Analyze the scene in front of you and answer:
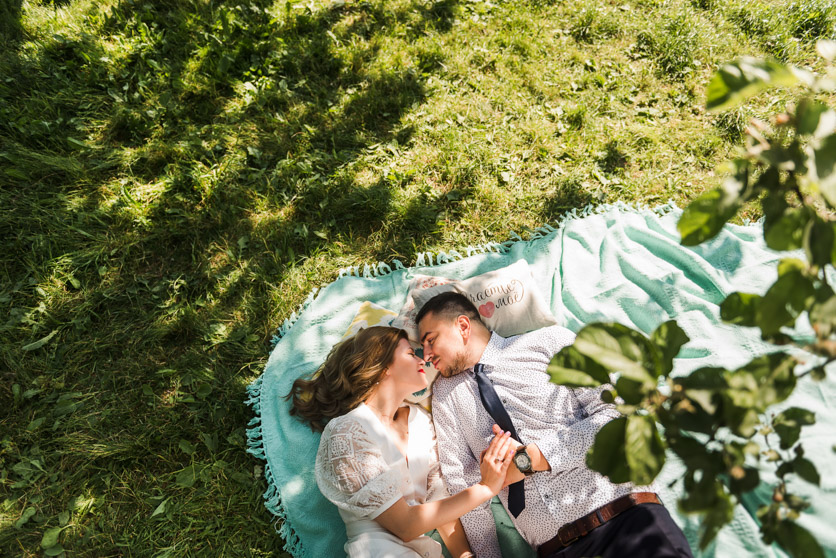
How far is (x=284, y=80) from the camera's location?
204 inches

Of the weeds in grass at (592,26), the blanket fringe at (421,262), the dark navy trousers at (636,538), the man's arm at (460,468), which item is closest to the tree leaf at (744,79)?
the dark navy trousers at (636,538)

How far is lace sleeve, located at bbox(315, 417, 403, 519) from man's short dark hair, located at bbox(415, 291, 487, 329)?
2.93 ft

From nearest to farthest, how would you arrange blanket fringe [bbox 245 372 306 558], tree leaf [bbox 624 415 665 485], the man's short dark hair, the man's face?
tree leaf [bbox 624 415 665 485], blanket fringe [bbox 245 372 306 558], the man's face, the man's short dark hair

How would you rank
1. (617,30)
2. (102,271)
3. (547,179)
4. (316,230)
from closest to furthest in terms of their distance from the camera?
(102,271), (316,230), (547,179), (617,30)

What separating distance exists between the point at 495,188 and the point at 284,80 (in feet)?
7.62

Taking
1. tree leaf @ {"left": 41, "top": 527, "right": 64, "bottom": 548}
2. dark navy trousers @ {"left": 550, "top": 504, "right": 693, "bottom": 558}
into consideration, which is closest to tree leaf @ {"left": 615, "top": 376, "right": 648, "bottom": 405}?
dark navy trousers @ {"left": 550, "top": 504, "right": 693, "bottom": 558}

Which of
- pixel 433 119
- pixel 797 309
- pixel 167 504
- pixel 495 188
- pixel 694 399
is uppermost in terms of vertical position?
pixel 797 309

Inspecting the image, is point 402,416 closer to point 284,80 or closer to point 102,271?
point 102,271

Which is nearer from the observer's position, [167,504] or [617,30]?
[167,504]

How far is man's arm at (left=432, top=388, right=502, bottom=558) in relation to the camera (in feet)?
10.1

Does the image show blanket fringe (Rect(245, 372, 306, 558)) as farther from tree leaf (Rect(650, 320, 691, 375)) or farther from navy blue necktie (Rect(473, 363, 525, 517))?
tree leaf (Rect(650, 320, 691, 375))

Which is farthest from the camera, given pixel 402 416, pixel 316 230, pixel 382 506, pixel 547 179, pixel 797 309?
pixel 547 179

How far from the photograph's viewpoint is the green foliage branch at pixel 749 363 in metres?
1.10

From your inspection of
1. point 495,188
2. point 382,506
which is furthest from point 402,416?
point 495,188
